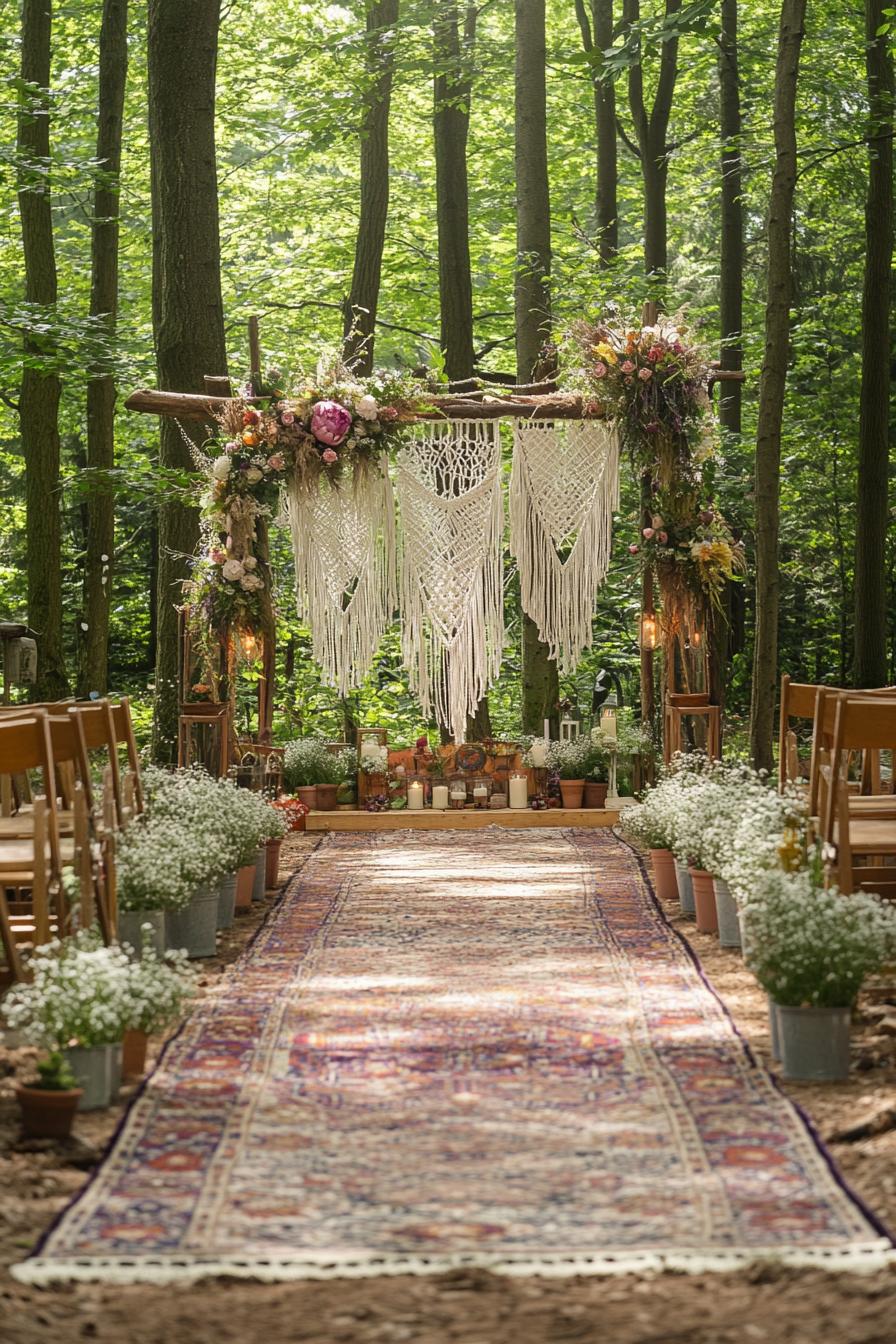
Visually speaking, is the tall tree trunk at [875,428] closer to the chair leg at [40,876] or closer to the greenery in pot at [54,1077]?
the chair leg at [40,876]

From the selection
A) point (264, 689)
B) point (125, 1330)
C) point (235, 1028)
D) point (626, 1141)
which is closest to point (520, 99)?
point (264, 689)

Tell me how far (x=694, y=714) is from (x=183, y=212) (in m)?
4.42

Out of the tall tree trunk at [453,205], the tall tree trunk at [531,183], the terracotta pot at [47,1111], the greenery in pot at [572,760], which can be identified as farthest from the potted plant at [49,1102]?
the tall tree trunk at [453,205]

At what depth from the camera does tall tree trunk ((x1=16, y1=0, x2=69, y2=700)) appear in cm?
1267

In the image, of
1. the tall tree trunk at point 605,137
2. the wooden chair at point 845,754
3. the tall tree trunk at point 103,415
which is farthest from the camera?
the tall tree trunk at point 605,137

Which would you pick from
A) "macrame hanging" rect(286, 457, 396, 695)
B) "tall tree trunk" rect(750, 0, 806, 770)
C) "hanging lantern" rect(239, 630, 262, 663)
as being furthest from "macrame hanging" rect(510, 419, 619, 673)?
"tall tree trunk" rect(750, 0, 806, 770)

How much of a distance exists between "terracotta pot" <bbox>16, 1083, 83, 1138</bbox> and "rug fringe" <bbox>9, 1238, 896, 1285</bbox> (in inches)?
29.5

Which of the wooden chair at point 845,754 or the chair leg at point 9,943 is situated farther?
the wooden chair at point 845,754

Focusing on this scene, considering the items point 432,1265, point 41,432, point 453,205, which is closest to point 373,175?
point 453,205

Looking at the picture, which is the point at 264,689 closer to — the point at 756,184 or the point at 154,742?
the point at 154,742

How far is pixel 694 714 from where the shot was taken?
30.6 feet

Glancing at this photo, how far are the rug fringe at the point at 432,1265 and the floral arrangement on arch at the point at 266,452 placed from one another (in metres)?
6.55

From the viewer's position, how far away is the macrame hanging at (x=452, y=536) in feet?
33.0

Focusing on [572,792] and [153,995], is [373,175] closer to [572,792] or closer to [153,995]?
[572,792]
